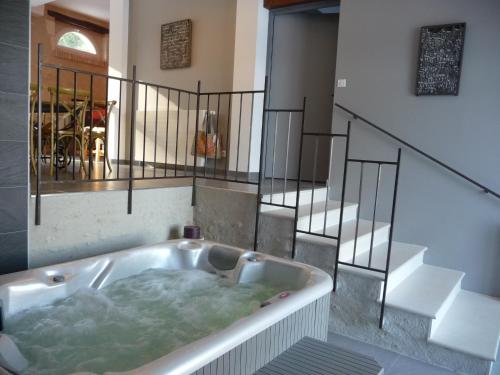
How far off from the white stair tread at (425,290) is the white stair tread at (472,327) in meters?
0.14

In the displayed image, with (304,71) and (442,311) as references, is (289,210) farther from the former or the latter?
(304,71)

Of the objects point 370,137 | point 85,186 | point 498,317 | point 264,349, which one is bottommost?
point 498,317

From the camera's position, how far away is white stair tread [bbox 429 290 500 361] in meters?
2.24

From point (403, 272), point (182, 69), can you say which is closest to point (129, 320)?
point (403, 272)

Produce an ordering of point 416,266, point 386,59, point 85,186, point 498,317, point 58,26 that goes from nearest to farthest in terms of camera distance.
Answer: point 498,317 < point 85,186 < point 416,266 < point 386,59 < point 58,26

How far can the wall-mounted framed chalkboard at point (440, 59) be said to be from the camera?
10.6 ft

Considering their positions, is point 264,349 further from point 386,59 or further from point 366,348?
point 386,59

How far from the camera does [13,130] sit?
2043 millimetres

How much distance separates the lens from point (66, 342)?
1.76 meters

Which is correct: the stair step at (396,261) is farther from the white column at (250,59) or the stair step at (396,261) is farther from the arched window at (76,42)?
the arched window at (76,42)

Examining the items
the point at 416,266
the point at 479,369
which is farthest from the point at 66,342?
the point at 416,266

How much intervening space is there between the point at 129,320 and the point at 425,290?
6.59 feet

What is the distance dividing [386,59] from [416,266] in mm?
1897

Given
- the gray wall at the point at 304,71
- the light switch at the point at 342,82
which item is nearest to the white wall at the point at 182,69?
the gray wall at the point at 304,71
